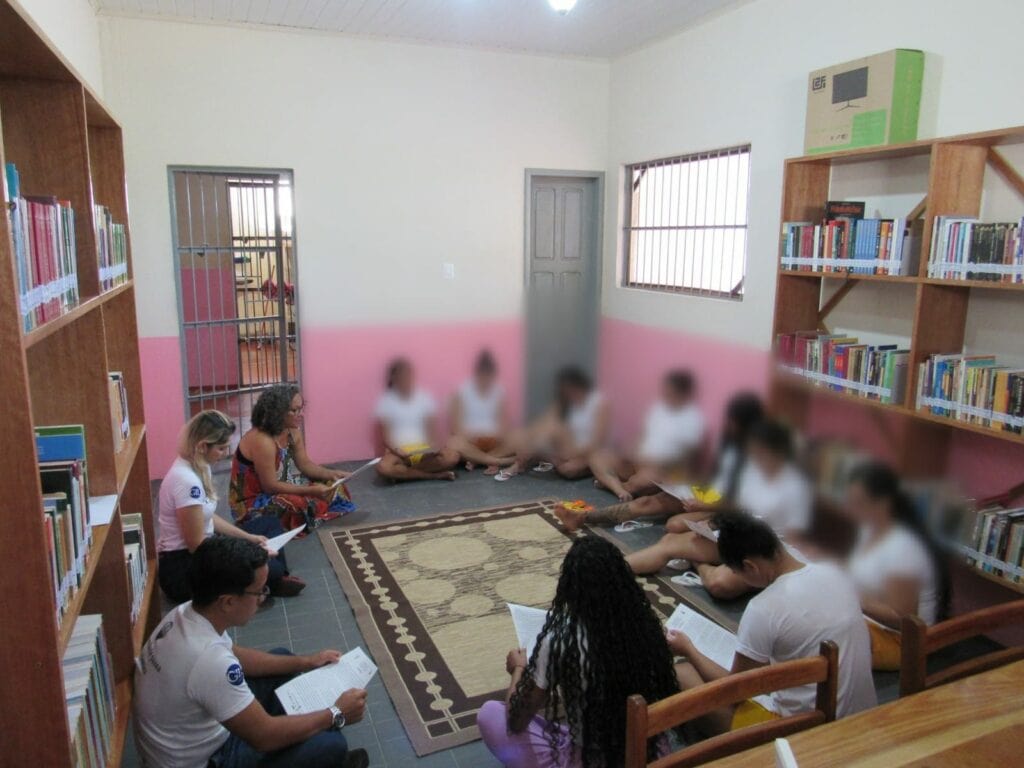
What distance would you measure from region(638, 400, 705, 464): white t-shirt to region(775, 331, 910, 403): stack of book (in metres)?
0.58

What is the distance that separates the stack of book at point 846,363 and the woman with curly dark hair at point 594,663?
1.74 metres

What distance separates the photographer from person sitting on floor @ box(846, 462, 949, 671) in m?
2.48

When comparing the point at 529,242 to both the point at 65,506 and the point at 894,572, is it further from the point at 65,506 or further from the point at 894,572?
the point at 65,506

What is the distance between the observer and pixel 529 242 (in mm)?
5027

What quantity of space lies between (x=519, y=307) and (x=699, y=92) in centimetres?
177

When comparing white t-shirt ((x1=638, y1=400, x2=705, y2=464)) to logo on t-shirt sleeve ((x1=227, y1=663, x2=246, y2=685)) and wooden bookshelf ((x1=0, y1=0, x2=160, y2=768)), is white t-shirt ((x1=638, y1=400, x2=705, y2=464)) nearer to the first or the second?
wooden bookshelf ((x1=0, y1=0, x2=160, y2=768))

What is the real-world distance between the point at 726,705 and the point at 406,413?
11.8 feet

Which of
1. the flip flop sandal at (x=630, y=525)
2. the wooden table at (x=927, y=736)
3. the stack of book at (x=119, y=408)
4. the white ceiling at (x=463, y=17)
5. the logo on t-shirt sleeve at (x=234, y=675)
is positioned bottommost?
the flip flop sandal at (x=630, y=525)

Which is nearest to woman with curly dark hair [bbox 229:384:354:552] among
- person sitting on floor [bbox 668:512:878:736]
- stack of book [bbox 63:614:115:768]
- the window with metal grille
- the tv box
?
stack of book [bbox 63:614:115:768]

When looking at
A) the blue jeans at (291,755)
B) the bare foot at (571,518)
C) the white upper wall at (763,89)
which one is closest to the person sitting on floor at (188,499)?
the blue jeans at (291,755)

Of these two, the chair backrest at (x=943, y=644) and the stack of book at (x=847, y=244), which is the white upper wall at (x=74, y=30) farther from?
the chair backrest at (x=943, y=644)

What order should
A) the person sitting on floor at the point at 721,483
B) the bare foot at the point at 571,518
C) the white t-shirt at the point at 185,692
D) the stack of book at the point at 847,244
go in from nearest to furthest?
the white t-shirt at the point at 185,692, the stack of book at the point at 847,244, the person sitting on floor at the point at 721,483, the bare foot at the point at 571,518

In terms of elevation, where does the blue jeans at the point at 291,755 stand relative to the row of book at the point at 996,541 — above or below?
below

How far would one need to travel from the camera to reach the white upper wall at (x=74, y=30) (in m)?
2.77
